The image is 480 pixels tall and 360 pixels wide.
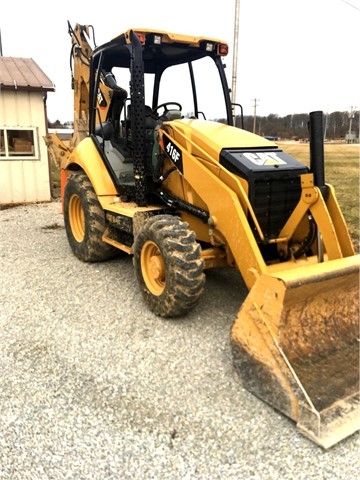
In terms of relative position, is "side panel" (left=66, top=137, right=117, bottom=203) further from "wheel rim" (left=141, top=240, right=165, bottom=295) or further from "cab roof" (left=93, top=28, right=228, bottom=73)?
"wheel rim" (left=141, top=240, right=165, bottom=295)

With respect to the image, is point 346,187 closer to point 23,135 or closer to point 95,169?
point 23,135

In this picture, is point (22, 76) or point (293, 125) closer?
point (22, 76)

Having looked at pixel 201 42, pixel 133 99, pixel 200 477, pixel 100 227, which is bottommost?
pixel 200 477

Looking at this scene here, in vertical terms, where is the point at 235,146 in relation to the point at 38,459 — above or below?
above

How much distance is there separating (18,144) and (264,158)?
8.07m

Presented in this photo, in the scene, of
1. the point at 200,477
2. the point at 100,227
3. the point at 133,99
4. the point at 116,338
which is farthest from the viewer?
the point at 100,227

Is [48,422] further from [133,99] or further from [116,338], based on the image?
[133,99]

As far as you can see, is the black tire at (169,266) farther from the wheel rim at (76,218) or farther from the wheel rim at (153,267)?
the wheel rim at (76,218)

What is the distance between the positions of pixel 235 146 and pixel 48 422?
2829mm

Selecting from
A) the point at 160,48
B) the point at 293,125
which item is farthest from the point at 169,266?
the point at 293,125

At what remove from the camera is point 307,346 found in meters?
3.16

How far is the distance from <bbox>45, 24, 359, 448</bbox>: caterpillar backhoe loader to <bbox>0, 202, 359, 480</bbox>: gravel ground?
0.19 m

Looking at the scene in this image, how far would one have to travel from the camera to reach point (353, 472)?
244cm

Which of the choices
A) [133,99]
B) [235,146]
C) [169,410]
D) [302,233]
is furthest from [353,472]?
[133,99]
